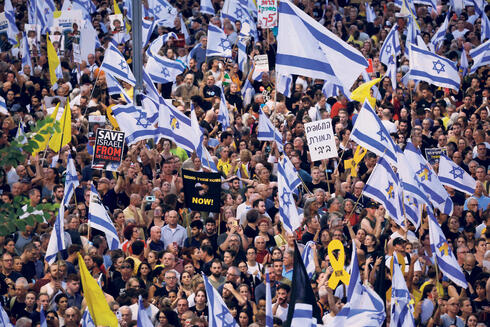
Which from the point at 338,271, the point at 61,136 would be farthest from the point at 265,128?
the point at 338,271

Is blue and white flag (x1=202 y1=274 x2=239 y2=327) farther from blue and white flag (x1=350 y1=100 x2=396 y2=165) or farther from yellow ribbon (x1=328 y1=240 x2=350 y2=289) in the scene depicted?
blue and white flag (x1=350 y1=100 x2=396 y2=165)

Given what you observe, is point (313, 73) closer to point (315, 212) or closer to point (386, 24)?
point (315, 212)

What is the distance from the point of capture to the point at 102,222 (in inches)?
605

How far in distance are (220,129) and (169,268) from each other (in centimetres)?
529

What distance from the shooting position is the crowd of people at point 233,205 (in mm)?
14094

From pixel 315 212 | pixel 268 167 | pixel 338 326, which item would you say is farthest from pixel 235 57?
pixel 338 326

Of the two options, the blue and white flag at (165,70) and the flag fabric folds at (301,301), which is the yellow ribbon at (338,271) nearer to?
the flag fabric folds at (301,301)

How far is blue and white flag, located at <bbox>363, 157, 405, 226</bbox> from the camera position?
15.8 m

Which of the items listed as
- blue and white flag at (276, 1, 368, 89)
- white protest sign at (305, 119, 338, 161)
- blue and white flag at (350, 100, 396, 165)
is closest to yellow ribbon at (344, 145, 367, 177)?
white protest sign at (305, 119, 338, 161)

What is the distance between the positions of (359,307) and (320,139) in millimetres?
5084

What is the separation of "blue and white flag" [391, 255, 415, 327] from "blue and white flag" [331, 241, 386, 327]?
0.19 metres

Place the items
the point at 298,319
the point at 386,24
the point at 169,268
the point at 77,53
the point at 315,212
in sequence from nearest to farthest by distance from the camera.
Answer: the point at 298,319 < the point at 169,268 < the point at 315,212 < the point at 77,53 < the point at 386,24

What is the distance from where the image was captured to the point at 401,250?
15.1 metres

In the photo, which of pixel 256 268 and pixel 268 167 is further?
pixel 268 167
